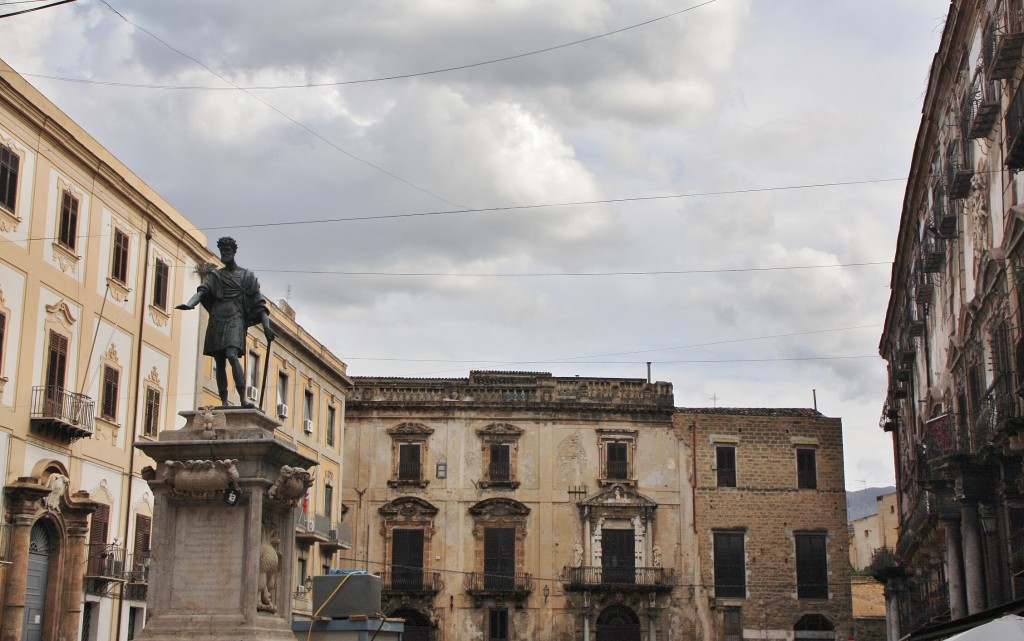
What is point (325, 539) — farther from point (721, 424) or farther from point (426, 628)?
point (721, 424)

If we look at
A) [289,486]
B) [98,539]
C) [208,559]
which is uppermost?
[98,539]

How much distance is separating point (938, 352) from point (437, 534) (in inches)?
933

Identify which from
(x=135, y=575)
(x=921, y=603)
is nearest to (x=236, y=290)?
(x=135, y=575)

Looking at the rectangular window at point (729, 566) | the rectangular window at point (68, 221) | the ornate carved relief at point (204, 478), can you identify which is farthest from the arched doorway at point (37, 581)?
the rectangular window at point (729, 566)

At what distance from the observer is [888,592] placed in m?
40.5

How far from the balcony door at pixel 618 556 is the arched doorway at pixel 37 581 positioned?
83.4 feet

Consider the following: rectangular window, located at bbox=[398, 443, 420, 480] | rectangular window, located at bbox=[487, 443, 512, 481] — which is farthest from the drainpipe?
rectangular window, located at bbox=[487, 443, 512, 481]

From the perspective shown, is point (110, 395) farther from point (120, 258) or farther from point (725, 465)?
point (725, 465)

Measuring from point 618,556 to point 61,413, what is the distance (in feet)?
87.0

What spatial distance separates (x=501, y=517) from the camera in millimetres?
49188

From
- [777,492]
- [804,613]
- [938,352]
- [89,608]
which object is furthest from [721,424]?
[89,608]

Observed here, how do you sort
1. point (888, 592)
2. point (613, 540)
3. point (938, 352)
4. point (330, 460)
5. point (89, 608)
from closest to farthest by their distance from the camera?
point (89, 608)
point (938, 352)
point (888, 592)
point (330, 460)
point (613, 540)

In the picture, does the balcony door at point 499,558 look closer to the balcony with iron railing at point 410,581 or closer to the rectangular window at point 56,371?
the balcony with iron railing at point 410,581

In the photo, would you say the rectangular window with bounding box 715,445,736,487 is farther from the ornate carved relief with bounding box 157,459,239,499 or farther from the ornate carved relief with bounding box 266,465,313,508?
the ornate carved relief with bounding box 157,459,239,499
